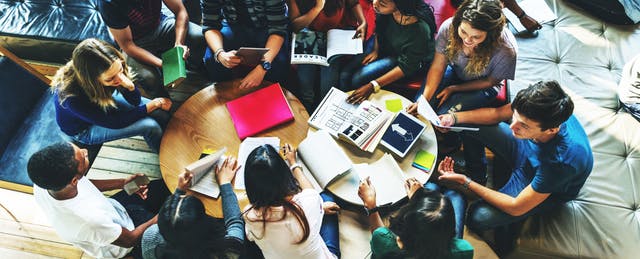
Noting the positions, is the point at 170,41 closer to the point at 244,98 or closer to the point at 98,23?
the point at 98,23

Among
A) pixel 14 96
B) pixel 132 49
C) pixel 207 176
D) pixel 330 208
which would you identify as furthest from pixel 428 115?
pixel 14 96

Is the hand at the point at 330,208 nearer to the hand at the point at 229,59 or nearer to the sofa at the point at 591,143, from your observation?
the sofa at the point at 591,143

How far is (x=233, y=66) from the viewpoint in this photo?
2582 millimetres

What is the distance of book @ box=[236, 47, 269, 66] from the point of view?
2.38m

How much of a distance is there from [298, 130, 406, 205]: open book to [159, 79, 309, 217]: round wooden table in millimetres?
143

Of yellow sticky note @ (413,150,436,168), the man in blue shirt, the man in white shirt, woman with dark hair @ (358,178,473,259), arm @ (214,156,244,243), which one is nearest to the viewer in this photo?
woman with dark hair @ (358,178,473,259)

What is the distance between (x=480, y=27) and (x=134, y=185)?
6.69 ft

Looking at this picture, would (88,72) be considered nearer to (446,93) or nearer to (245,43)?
(245,43)

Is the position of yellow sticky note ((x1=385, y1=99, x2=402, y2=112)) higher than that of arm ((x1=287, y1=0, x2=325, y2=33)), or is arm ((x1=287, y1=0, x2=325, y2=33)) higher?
arm ((x1=287, y1=0, x2=325, y2=33))

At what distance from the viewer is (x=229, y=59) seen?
2525mm

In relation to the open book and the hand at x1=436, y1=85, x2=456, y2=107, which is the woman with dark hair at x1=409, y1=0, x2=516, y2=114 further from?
the open book

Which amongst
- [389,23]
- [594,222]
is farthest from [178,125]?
[594,222]

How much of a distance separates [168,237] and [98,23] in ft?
6.74

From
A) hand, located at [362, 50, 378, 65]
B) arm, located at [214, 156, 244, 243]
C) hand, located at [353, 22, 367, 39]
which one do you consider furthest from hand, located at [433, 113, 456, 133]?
arm, located at [214, 156, 244, 243]
